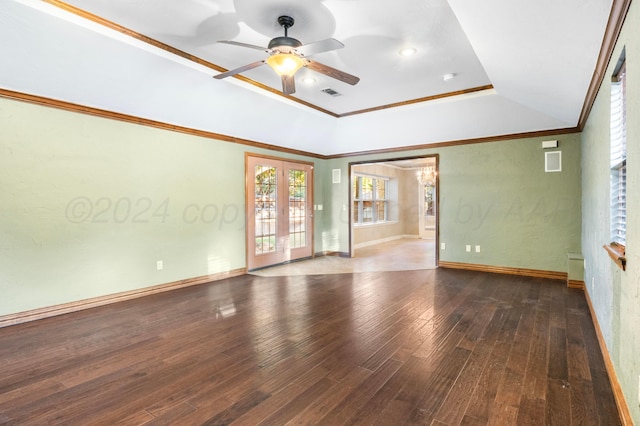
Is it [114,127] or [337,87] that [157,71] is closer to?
[114,127]

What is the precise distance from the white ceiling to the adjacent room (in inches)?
1.1

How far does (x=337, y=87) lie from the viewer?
15.2 feet

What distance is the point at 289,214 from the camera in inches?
270

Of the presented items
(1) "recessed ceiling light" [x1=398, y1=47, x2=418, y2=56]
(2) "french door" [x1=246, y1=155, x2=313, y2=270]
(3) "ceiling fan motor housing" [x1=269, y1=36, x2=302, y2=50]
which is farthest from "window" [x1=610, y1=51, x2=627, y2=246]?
(2) "french door" [x1=246, y1=155, x2=313, y2=270]

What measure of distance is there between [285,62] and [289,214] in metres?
4.27

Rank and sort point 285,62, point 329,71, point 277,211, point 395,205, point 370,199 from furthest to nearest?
point 395,205
point 370,199
point 277,211
point 329,71
point 285,62

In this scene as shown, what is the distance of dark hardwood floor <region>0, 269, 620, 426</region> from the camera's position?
6.42 ft

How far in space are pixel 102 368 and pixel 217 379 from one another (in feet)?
3.14

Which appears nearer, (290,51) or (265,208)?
(290,51)

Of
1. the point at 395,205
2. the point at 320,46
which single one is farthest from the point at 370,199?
the point at 320,46

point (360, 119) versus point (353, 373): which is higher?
point (360, 119)

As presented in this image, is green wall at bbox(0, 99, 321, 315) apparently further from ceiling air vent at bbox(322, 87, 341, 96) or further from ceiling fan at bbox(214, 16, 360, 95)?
ceiling fan at bbox(214, 16, 360, 95)

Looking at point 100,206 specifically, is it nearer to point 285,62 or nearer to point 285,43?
point 285,62

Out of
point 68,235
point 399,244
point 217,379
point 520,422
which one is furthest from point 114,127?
point 399,244
